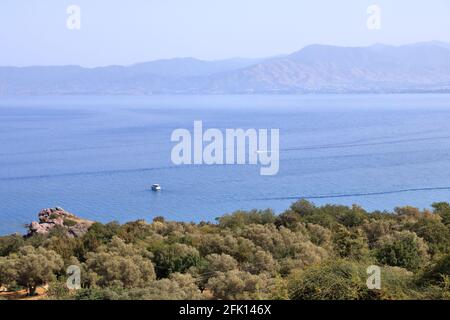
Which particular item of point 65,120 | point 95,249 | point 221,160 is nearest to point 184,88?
point 65,120

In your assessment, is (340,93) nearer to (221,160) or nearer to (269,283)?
(221,160)

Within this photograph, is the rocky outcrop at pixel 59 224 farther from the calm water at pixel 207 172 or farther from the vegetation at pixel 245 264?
the calm water at pixel 207 172

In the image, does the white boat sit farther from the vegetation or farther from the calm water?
the vegetation

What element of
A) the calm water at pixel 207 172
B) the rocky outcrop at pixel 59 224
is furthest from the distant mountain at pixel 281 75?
the rocky outcrop at pixel 59 224

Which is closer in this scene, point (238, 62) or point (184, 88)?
point (184, 88)

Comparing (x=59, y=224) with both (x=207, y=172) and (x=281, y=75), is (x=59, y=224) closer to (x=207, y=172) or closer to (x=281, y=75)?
(x=207, y=172)

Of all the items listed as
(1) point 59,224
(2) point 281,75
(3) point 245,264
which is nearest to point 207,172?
(1) point 59,224

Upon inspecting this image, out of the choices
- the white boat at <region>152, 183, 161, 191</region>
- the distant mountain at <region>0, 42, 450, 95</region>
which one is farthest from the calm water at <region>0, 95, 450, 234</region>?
the distant mountain at <region>0, 42, 450, 95</region>
